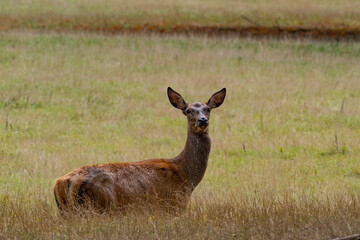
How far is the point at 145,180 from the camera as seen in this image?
24.7ft

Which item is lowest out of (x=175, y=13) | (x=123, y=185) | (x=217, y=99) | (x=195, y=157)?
(x=123, y=185)

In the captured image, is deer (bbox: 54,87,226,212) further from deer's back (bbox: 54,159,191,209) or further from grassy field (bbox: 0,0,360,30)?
grassy field (bbox: 0,0,360,30)

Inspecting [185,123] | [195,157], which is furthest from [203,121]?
[185,123]

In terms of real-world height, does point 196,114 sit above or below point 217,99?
below

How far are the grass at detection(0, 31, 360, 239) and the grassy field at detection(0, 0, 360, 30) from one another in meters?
6.69

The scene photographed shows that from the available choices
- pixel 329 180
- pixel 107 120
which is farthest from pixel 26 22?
pixel 329 180

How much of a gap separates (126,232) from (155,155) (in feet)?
17.2

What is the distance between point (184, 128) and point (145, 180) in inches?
282

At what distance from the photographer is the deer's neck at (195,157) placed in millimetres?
8258

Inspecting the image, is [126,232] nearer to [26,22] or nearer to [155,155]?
[155,155]

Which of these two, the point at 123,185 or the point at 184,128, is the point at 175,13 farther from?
the point at 123,185

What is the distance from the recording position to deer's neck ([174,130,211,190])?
8.26 meters

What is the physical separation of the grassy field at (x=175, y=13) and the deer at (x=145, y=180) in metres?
27.0

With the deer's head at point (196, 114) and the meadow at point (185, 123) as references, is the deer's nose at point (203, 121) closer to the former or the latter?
the deer's head at point (196, 114)
